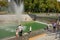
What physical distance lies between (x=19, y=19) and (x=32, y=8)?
78.4 feet

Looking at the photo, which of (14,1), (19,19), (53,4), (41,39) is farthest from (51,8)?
(41,39)

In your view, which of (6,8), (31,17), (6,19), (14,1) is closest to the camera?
(6,19)

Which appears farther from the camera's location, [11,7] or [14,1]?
[14,1]

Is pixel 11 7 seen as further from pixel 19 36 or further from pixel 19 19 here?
pixel 19 36

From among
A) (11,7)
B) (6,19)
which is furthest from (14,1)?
(6,19)

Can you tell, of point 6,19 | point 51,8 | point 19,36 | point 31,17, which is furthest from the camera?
point 51,8

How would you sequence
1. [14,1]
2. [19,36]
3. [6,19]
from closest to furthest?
1. [19,36]
2. [6,19]
3. [14,1]

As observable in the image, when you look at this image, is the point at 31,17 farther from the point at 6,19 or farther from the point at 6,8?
the point at 6,8

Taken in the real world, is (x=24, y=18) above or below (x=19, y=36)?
below

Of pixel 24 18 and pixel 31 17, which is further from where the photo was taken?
pixel 31 17

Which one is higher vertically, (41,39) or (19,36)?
(19,36)

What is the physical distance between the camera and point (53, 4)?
7019 cm

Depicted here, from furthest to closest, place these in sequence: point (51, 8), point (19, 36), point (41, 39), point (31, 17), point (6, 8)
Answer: point (51, 8), point (6, 8), point (31, 17), point (41, 39), point (19, 36)

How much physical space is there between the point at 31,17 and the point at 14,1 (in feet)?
94.9
